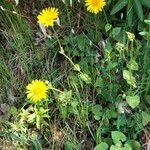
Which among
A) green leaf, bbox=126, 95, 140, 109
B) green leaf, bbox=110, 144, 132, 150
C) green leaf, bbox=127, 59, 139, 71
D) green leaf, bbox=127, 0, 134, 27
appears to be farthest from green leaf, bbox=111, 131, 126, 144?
green leaf, bbox=127, 0, 134, 27

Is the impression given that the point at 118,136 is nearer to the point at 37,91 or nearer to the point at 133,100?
the point at 133,100

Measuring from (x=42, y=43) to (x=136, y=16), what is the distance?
53cm

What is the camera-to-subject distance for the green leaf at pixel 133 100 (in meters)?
2.12

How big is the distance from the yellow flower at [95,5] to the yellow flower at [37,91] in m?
0.43

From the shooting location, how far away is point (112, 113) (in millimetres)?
2225

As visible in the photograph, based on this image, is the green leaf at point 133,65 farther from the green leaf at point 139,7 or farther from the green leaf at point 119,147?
the green leaf at point 119,147

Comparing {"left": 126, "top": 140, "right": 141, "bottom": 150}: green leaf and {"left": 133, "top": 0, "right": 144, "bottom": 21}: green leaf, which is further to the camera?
{"left": 133, "top": 0, "right": 144, "bottom": 21}: green leaf

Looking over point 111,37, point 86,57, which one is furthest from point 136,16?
point 86,57

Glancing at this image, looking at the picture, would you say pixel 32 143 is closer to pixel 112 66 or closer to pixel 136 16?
pixel 112 66

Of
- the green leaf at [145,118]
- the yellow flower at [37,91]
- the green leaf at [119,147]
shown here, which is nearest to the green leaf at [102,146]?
the green leaf at [119,147]

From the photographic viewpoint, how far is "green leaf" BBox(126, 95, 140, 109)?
2115mm

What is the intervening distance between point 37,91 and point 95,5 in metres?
0.50

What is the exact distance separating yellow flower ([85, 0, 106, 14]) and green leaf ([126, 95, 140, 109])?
0.45m

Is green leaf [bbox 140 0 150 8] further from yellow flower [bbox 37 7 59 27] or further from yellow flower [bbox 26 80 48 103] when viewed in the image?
yellow flower [bbox 26 80 48 103]
